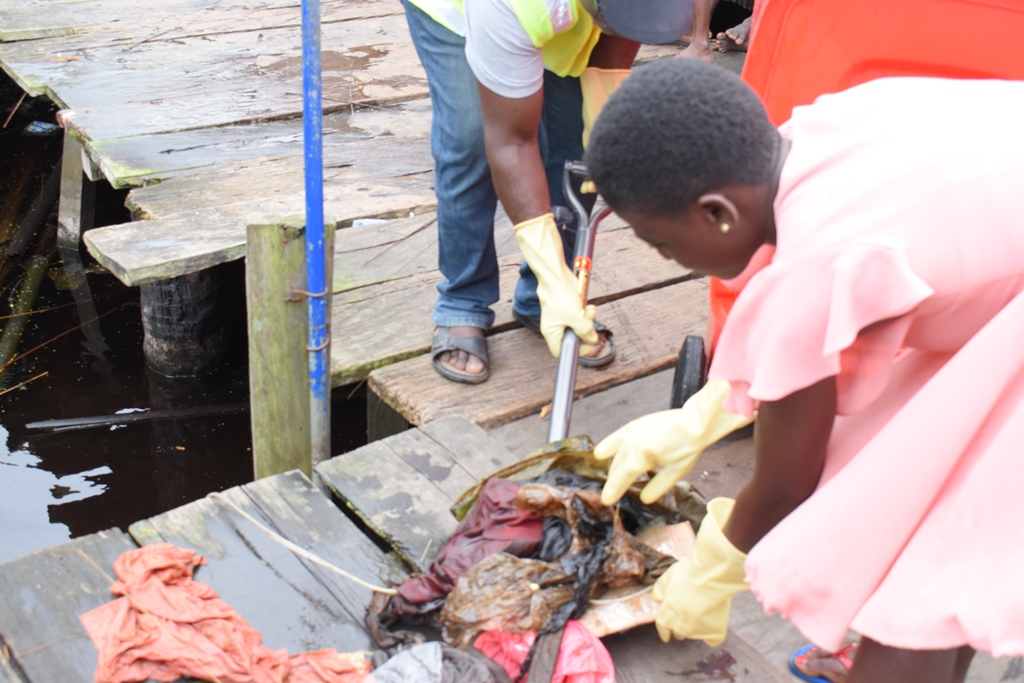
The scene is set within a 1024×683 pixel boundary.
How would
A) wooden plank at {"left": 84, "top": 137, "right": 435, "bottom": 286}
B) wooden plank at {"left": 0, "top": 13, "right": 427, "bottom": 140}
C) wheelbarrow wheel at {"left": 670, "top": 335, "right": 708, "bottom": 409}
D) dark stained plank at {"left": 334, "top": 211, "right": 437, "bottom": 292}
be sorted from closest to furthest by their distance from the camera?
wheelbarrow wheel at {"left": 670, "top": 335, "right": 708, "bottom": 409} → wooden plank at {"left": 84, "top": 137, "right": 435, "bottom": 286} → dark stained plank at {"left": 334, "top": 211, "right": 437, "bottom": 292} → wooden plank at {"left": 0, "top": 13, "right": 427, "bottom": 140}

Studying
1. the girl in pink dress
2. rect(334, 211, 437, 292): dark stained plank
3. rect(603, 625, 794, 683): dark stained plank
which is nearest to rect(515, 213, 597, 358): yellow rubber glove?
rect(603, 625, 794, 683): dark stained plank

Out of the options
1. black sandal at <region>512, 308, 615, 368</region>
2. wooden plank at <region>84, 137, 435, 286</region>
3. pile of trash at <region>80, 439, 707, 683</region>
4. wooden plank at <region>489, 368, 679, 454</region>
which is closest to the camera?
pile of trash at <region>80, 439, 707, 683</region>

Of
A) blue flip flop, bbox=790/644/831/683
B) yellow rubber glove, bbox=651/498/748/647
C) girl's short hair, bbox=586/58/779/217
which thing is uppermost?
girl's short hair, bbox=586/58/779/217

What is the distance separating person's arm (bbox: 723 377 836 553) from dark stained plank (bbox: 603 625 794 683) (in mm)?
414

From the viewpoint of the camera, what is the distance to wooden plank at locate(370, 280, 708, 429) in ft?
10.2

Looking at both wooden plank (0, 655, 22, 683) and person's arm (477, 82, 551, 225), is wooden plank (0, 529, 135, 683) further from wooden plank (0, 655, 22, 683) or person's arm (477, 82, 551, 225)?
person's arm (477, 82, 551, 225)

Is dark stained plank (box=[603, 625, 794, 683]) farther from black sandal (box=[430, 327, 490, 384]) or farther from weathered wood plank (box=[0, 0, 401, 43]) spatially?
weathered wood plank (box=[0, 0, 401, 43])

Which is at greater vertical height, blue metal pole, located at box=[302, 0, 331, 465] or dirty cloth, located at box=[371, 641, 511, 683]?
blue metal pole, located at box=[302, 0, 331, 465]

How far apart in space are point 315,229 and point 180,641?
1.09 metres

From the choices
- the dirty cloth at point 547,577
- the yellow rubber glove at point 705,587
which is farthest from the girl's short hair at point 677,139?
the dirty cloth at point 547,577

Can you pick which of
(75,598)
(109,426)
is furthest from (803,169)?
(109,426)

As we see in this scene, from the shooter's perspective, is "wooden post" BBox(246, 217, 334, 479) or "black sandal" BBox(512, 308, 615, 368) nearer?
"wooden post" BBox(246, 217, 334, 479)

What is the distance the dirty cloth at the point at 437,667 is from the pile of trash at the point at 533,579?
14 mm

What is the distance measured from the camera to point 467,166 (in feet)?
9.94
